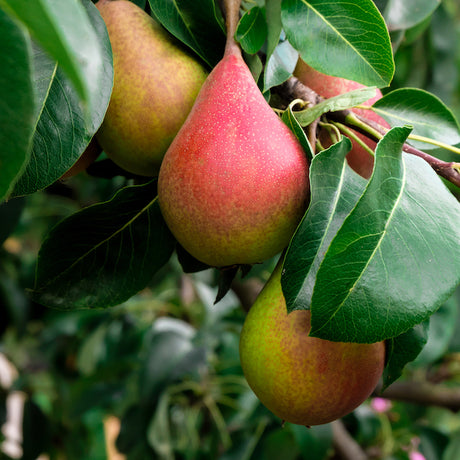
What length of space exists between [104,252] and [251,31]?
27 cm

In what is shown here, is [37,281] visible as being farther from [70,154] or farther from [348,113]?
[348,113]

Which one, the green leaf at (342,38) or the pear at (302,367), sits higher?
the green leaf at (342,38)

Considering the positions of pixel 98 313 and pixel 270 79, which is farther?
pixel 98 313

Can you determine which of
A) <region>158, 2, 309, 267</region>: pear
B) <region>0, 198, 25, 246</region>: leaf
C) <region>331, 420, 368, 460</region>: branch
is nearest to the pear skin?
<region>158, 2, 309, 267</region>: pear

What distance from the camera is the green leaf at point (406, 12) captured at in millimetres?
683

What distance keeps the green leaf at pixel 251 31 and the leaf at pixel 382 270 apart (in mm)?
168

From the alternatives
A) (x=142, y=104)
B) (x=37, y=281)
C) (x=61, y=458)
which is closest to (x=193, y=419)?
(x=61, y=458)

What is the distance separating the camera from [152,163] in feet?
1.69

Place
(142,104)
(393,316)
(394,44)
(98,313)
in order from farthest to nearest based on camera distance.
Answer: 1. (98,313)
2. (394,44)
3. (142,104)
4. (393,316)


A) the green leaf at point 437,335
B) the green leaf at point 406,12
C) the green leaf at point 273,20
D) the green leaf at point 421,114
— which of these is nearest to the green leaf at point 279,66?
the green leaf at point 273,20

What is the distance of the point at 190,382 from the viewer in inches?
50.0

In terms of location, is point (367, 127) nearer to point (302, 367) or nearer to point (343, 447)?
point (302, 367)

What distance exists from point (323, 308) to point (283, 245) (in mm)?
92

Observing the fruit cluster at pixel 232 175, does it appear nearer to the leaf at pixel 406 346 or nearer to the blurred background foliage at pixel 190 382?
the leaf at pixel 406 346
